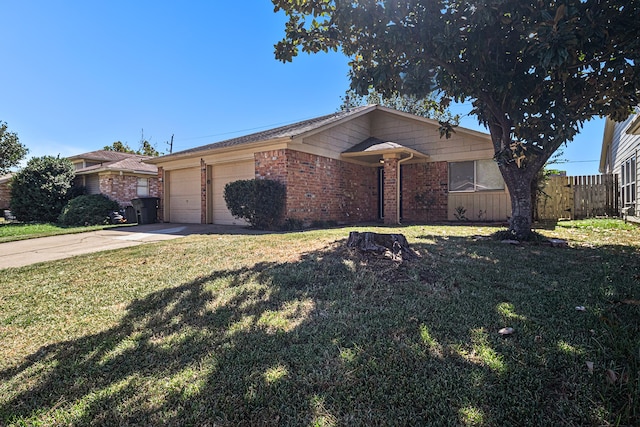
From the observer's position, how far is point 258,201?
9844mm

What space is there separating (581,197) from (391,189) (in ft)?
25.4

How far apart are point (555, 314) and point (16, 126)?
31818 millimetres

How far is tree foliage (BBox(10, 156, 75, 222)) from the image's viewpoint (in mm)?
17016

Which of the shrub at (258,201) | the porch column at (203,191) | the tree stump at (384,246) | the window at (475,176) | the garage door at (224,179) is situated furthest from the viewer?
the porch column at (203,191)

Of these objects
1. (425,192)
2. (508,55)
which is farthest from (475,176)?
(508,55)

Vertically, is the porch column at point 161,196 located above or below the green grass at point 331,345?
above

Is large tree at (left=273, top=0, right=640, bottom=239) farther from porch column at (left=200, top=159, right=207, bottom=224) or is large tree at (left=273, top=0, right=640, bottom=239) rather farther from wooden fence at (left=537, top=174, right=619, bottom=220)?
wooden fence at (left=537, top=174, right=619, bottom=220)

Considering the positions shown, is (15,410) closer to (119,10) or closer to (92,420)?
(92,420)

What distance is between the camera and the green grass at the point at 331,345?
1885 mm

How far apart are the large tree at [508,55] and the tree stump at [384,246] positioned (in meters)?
3.15

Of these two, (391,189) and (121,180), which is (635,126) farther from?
(121,180)

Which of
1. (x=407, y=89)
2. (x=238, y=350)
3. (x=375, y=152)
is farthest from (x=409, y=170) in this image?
(x=238, y=350)

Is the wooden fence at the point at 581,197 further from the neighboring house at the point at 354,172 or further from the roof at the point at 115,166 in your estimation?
the roof at the point at 115,166

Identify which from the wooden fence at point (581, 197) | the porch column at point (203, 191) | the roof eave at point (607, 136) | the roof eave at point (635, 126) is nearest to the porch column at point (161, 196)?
the porch column at point (203, 191)
